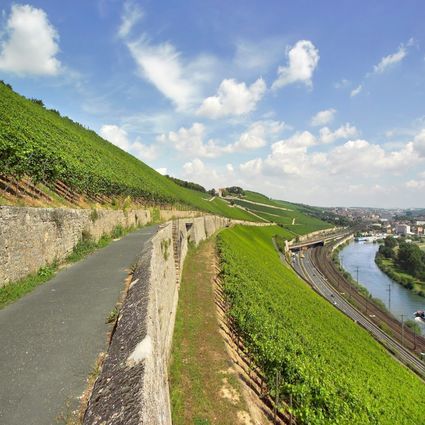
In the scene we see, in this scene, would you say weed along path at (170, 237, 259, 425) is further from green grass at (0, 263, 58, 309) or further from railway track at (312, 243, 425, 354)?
railway track at (312, 243, 425, 354)

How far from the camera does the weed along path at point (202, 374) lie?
36.8 ft

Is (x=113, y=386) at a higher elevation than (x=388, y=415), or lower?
higher

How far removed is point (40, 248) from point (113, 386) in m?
9.54

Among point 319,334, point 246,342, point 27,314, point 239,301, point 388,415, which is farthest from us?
point 319,334

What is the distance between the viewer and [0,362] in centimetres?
615

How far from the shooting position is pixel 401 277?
10794 cm

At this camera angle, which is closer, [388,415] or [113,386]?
[113,386]

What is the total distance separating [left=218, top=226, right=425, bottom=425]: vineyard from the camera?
612 inches

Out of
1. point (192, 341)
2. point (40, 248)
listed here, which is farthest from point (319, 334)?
point (40, 248)

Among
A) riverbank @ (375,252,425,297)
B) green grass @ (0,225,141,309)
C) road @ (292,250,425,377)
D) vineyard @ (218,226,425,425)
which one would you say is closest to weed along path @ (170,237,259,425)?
vineyard @ (218,226,425,425)

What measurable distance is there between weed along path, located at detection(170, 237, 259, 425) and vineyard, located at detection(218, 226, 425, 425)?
2.54 meters

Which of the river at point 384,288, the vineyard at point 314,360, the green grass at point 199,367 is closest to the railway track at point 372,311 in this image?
the river at point 384,288

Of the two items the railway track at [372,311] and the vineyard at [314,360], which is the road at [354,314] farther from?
the vineyard at [314,360]

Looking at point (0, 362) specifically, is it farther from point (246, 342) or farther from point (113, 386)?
point (246, 342)
